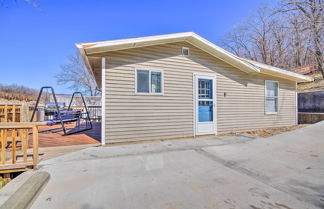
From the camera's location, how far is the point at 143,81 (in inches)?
188

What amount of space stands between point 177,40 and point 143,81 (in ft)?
5.85

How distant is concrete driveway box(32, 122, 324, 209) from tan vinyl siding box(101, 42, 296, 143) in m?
0.81

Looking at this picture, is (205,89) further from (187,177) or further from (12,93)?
(12,93)

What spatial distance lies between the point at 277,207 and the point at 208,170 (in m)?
1.17

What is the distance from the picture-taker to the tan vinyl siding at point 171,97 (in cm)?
444

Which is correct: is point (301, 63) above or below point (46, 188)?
above

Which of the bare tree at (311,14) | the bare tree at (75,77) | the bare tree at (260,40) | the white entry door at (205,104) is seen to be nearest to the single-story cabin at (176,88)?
the white entry door at (205,104)

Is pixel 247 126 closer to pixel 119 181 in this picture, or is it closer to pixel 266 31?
pixel 119 181

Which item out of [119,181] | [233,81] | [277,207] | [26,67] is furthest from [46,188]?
[26,67]

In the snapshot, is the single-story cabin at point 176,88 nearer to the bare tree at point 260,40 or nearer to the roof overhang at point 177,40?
the roof overhang at point 177,40

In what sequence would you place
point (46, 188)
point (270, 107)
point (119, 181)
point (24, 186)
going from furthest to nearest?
1. point (270, 107)
2. point (119, 181)
3. point (46, 188)
4. point (24, 186)

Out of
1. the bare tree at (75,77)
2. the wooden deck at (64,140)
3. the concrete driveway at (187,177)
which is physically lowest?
the concrete driveway at (187,177)

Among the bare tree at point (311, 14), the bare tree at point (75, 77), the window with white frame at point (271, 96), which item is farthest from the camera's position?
the bare tree at point (75, 77)

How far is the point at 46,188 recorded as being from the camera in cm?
220
